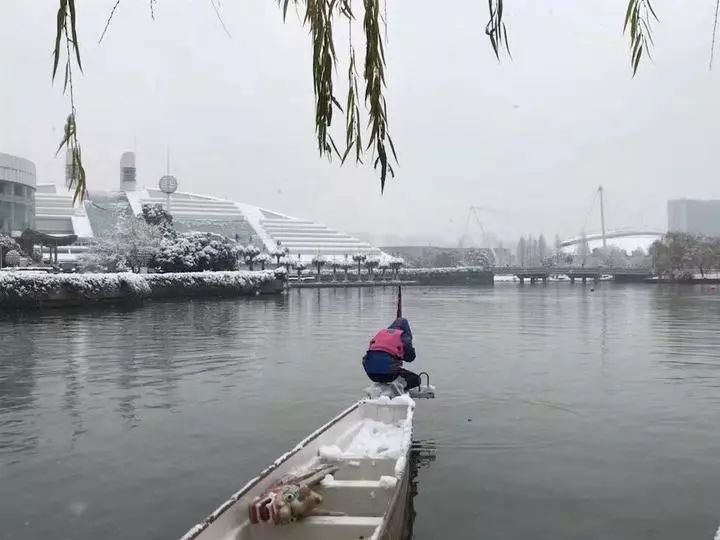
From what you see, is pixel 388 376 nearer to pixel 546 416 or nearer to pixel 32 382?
pixel 546 416

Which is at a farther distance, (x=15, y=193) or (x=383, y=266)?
(x=383, y=266)

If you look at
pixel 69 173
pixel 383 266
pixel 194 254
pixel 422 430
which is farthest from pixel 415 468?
pixel 383 266

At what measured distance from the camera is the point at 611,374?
48.1 ft

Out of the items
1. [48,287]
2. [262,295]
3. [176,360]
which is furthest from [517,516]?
[262,295]

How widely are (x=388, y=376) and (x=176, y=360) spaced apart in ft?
31.5

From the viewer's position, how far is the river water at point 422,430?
664 centimetres

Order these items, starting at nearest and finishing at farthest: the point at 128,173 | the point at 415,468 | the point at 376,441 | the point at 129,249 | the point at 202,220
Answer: the point at 376,441 < the point at 415,468 < the point at 129,249 < the point at 202,220 < the point at 128,173

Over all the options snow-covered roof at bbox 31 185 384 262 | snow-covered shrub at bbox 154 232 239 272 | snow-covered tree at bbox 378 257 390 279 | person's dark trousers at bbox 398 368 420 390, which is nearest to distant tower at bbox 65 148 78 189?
person's dark trousers at bbox 398 368 420 390

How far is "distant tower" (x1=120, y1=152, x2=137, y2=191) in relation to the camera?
156 m

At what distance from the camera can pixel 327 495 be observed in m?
5.74

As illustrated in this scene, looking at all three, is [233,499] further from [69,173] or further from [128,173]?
[128,173]

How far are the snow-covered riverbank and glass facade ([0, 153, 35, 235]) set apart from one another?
74.9 ft

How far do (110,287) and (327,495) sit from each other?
35.3m

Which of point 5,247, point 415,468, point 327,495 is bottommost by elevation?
point 415,468
